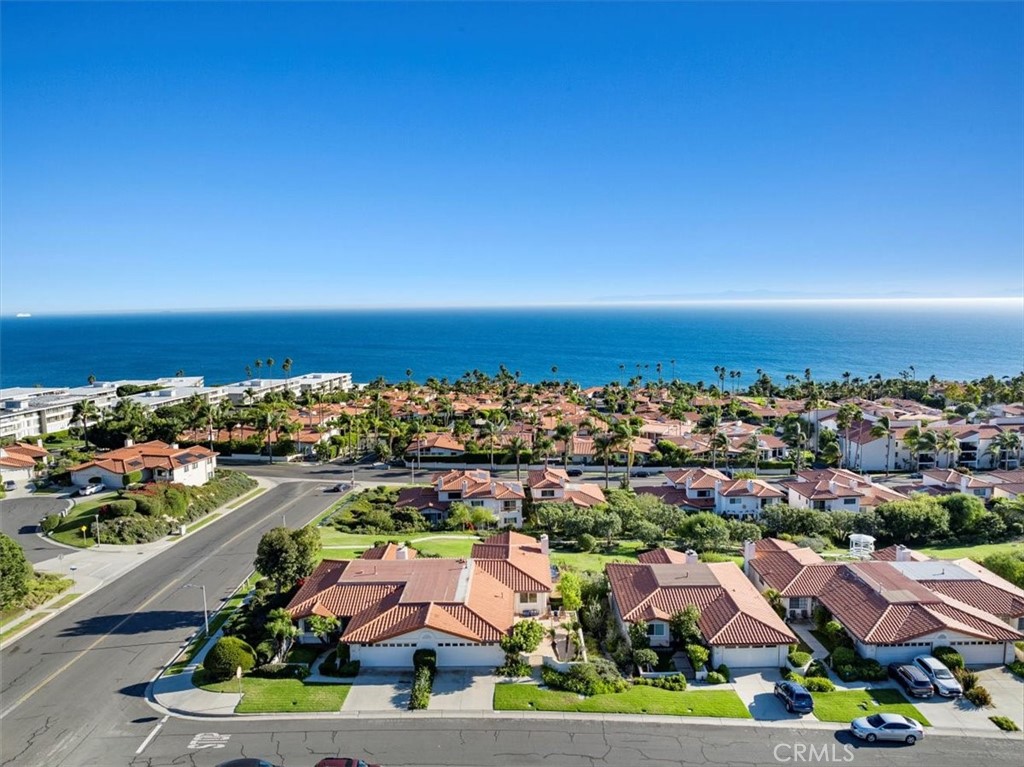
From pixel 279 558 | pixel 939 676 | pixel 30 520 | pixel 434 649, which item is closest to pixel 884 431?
pixel 939 676

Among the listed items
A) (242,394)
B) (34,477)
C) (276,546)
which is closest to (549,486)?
(276,546)

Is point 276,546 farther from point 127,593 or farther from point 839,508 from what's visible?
point 839,508

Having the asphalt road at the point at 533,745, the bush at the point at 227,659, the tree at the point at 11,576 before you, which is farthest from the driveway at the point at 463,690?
the tree at the point at 11,576

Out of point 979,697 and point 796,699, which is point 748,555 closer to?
point 979,697

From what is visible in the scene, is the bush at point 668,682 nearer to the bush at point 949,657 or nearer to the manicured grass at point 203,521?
the bush at point 949,657

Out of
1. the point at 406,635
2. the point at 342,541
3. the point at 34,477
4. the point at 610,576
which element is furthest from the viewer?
the point at 34,477

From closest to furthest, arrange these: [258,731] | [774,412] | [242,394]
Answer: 1. [258,731]
2. [774,412]
3. [242,394]
